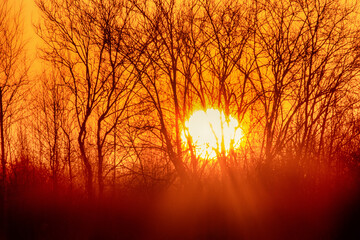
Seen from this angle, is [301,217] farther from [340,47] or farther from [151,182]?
[340,47]

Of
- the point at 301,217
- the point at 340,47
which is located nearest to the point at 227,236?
the point at 301,217

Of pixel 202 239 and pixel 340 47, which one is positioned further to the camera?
pixel 340 47

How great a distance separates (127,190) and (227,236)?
13.3 feet

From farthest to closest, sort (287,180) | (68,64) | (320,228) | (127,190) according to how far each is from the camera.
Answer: (68,64)
(127,190)
(287,180)
(320,228)

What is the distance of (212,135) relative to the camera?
16094 mm

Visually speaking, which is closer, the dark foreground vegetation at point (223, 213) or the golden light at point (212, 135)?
the dark foreground vegetation at point (223, 213)

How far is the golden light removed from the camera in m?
15.9

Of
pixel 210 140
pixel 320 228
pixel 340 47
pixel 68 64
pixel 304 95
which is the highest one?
pixel 68 64

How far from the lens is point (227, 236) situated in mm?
13852

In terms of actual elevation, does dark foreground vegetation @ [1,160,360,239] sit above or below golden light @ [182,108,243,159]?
below

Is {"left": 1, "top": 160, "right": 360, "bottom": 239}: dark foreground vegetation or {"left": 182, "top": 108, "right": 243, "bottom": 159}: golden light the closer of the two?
{"left": 1, "top": 160, "right": 360, "bottom": 239}: dark foreground vegetation

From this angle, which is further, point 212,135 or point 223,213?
point 212,135

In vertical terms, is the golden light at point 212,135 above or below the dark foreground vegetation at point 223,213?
above

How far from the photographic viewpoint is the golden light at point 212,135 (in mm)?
15906
